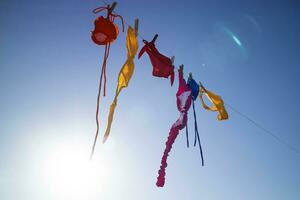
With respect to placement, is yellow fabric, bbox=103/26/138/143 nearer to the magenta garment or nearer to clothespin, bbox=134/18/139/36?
clothespin, bbox=134/18/139/36

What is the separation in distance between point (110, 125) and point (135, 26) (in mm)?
2029

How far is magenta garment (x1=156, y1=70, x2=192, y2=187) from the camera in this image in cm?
536

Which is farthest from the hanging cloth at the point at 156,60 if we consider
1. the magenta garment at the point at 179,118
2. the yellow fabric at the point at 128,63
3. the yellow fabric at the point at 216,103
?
the yellow fabric at the point at 216,103

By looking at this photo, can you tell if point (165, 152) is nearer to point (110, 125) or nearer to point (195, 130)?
point (195, 130)

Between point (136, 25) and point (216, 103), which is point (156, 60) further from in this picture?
point (216, 103)

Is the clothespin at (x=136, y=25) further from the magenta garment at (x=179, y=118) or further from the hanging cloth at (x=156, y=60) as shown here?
the magenta garment at (x=179, y=118)

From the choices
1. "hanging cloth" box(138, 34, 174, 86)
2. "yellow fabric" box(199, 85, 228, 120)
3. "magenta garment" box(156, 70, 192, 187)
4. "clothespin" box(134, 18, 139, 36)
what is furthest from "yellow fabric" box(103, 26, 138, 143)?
"yellow fabric" box(199, 85, 228, 120)

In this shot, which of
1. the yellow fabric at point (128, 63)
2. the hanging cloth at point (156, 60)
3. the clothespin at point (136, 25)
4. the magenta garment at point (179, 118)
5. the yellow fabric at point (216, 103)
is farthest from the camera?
the yellow fabric at point (216, 103)

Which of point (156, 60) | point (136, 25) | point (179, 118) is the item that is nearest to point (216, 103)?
point (179, 118)

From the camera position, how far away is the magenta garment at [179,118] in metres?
5.36

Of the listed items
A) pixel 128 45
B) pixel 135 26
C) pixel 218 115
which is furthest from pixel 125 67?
pixel 218 115

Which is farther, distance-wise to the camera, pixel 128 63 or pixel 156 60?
pixel 156 60

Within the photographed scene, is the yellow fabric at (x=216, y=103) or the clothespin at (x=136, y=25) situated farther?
the yellow fabric at (x=216, y=103)

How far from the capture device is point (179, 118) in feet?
19.3
